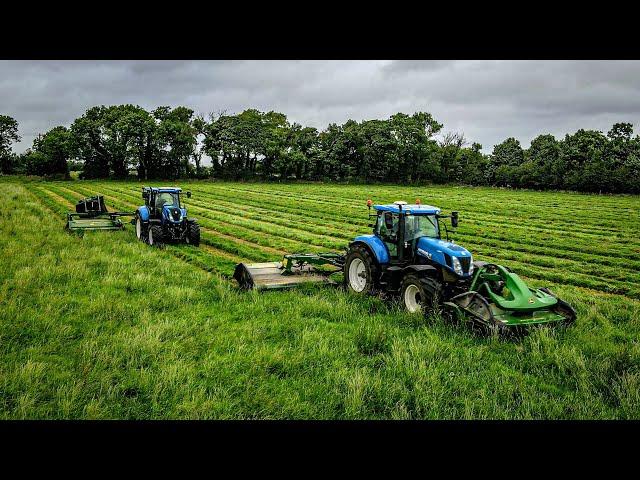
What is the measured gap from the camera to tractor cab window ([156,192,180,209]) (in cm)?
1485

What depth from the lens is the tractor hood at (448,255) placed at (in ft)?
24.0

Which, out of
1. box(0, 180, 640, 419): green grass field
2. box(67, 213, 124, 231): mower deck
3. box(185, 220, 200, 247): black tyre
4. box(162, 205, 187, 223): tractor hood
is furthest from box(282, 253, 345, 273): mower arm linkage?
box(67, 213, 124, 231): mower deck

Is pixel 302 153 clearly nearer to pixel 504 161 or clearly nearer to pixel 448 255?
pixel 504 161

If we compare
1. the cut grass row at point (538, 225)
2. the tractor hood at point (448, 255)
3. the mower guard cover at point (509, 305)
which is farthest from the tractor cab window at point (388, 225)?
the cut grass row at point (538, 225)

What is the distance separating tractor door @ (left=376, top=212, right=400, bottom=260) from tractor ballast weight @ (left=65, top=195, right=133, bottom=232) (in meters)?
11.7

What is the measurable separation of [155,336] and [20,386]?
174cm

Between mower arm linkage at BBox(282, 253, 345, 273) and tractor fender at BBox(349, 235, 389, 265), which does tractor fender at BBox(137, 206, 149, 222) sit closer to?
mower arm linkage at BBox(282, 253, 345, 273)

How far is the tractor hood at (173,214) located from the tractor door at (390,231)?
319 inches

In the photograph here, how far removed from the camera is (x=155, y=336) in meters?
5.96

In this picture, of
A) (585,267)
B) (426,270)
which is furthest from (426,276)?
(585,267)

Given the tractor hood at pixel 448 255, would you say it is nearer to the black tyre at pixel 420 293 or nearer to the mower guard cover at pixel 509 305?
the mower guard cover at pixel 509 305

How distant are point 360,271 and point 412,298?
1799 millimetres

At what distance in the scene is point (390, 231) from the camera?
8.56 meters
